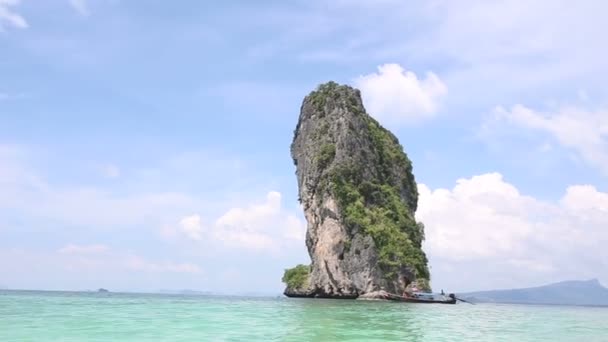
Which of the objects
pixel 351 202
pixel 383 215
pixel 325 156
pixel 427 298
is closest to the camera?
pixel 427 298

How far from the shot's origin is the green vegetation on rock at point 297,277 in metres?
→ 63.2

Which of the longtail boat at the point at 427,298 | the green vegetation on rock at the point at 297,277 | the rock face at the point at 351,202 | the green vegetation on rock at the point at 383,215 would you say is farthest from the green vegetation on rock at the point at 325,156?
the longtail boat at the point at 427,298

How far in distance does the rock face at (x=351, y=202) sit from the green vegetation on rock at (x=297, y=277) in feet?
0.60

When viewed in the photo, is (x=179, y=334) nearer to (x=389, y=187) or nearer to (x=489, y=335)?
(x=489, y=335)

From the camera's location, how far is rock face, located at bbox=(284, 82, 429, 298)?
55.9m

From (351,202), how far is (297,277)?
1103 centimetres

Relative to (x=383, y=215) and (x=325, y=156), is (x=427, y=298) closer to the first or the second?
(x=383, y=215)

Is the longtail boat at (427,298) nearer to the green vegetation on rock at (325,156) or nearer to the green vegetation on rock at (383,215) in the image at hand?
the green vegetation on rock at (383,215)

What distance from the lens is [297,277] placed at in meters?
64.4

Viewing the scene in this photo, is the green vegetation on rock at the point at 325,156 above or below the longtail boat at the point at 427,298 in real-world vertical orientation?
above

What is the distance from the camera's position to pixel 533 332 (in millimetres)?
21344

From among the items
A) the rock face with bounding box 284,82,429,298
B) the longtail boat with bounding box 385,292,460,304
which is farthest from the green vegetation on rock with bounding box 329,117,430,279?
the longtail boat with bounding box 385,292,460,304

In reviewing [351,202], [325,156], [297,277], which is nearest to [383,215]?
[351,202]

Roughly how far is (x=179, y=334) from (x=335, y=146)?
155 ft
